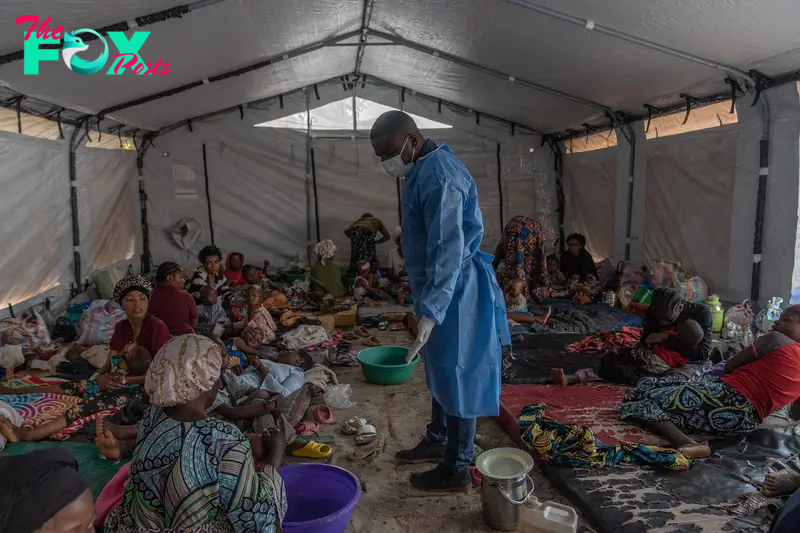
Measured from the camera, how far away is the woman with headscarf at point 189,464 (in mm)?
1504

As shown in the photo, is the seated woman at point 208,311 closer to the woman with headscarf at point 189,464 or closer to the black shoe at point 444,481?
the black shoe at point 444,481

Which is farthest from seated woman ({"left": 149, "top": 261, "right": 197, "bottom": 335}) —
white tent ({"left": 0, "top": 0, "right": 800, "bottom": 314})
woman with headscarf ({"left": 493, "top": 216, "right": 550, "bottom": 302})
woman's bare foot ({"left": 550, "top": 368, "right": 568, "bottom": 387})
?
woman with headscarf ({"left": 493, "top": 216, "right": 550, "bottom": 302})

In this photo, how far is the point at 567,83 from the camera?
586 cm

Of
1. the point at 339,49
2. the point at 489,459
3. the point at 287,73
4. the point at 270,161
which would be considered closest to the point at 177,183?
the point at 270,161

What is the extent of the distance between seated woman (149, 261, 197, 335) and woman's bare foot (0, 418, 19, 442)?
1.16 meters

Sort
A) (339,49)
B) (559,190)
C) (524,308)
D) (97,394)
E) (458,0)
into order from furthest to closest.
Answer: (559,190) → (339,49) → (524,308) → (458,0) → (97,394)

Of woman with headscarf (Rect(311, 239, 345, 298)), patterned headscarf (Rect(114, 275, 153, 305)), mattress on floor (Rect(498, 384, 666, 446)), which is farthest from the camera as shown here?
woman with headscarf (Rect(311, 239, 345, 298))

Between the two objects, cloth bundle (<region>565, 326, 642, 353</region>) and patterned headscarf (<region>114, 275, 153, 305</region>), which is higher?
patterned headscarf (<region>114, 275, 153, 305</region>)

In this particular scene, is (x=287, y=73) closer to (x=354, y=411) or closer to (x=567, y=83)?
(x=567, y=83)

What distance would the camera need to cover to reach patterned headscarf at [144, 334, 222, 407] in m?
1.53

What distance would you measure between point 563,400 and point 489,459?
56.7 inches

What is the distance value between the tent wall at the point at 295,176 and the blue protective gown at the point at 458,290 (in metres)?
6.04

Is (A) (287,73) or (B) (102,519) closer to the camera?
(B) (102,519)

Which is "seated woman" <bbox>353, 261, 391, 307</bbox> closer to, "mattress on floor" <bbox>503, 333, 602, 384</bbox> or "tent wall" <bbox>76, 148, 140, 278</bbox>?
"mattress on floor" <bbox>503, 333, 602, 384</bbox>
